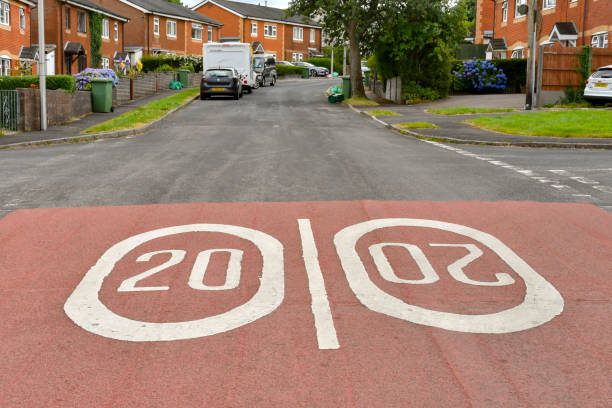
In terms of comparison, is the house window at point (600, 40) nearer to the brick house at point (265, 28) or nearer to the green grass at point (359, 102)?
the green grass at point (359, 102)

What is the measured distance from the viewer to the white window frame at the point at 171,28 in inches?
2589

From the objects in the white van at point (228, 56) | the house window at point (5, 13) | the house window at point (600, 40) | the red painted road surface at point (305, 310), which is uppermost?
the house window at point (5, 13)

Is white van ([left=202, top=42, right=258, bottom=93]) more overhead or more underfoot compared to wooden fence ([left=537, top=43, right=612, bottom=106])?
more overhead

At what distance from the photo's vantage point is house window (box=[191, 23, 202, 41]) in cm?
7025

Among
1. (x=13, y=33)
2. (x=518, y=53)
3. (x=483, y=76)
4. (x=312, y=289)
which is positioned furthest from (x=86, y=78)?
(x=518, y=53)

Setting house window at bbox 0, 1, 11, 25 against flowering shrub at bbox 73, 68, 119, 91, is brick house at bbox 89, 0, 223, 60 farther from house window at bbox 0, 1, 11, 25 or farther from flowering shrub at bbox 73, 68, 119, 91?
flowering shrub at bbox 73, 68, 119, 91

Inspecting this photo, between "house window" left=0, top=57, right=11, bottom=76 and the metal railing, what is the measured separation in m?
18.2

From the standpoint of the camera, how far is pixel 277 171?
11.3 metres

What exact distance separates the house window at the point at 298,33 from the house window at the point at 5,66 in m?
55.0

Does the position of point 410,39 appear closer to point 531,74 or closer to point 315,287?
point 531,74

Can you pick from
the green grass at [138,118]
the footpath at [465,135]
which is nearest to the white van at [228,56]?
the green grass at [138,118]

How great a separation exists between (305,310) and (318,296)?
0.93 ft

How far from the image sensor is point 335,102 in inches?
1464

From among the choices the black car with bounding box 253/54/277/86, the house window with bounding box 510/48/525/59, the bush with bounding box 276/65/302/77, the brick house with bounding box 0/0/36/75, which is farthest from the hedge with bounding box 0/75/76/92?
the bush with bounding box 276/65/302/77
